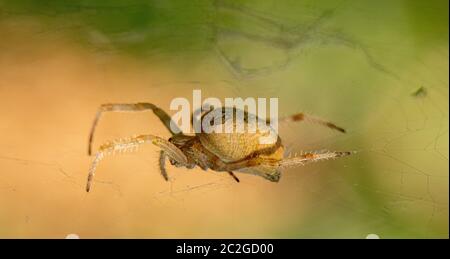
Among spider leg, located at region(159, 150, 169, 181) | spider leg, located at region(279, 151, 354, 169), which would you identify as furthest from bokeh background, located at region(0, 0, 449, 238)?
spider leg, located at region(279, 151, 354, 169)

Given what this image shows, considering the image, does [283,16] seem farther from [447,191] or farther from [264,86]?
[447,191]

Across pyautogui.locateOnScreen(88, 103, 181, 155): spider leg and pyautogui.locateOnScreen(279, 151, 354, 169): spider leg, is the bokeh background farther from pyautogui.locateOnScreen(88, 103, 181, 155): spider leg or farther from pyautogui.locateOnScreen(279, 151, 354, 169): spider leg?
pyautogui.locateOnScreen(279, 151, 354, 169): spider leg

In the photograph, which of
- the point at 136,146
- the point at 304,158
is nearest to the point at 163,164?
the point at 136,146

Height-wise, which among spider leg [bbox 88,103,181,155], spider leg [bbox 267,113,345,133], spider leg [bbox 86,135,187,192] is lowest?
spider leg [bbox 86,135,187,192]

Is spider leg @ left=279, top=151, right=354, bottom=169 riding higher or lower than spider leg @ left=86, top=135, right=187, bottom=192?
lower

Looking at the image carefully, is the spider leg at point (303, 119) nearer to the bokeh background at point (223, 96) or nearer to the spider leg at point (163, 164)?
the bokeh background at point (223, 96)

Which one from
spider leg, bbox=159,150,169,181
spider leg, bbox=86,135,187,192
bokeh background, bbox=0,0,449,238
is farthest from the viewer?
bokeh background, bbox=0,0,449,238
